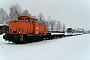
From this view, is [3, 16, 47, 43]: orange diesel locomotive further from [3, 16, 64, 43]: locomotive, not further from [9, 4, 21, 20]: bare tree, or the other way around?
[9, 4, 21, 20]: bare tree

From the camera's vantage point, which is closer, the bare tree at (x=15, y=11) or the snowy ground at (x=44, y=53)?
the snowy ground at (x=44, y=53)

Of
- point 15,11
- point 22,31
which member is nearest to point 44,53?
point 22,31

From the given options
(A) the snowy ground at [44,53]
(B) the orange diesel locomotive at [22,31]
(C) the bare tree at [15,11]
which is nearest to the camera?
(A) the snowy ground at [44,53]

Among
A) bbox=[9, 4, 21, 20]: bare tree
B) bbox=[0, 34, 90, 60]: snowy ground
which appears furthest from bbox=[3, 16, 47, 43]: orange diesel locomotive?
bbox=[9, 4, 21, 20]: bare tree

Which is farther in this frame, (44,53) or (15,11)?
(15,11)

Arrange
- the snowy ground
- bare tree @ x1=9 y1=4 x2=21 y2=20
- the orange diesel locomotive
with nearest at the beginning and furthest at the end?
the snowy ground < the orange diesel locomotive < bare tree @ x1=9 y1=4 x2=21 y2=20

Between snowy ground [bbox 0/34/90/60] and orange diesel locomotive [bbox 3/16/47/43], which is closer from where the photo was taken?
snowy ground [bbox 0/34/90/60]

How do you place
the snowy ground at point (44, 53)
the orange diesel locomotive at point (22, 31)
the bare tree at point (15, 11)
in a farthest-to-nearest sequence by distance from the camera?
1. the bare tree at point (15, 11)
2. the orange diesel locomotive at point (22, 31)
3. the snowy ground at point (44, 53)

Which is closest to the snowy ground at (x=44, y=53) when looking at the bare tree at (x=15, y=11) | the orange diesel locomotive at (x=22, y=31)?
the orange diesel locomotive at (x=22, y=31)

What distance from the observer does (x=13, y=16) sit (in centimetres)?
5469

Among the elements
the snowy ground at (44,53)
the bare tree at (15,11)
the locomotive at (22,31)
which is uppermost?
the bare tree at (15,11)

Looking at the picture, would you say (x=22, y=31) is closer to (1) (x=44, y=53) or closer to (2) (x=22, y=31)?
(2) (x=22, y=31)

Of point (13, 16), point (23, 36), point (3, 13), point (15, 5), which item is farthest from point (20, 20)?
point (3, 13)

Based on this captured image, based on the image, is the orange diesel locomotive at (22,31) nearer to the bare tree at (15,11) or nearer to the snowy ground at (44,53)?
the snowy ground at (44,53)
